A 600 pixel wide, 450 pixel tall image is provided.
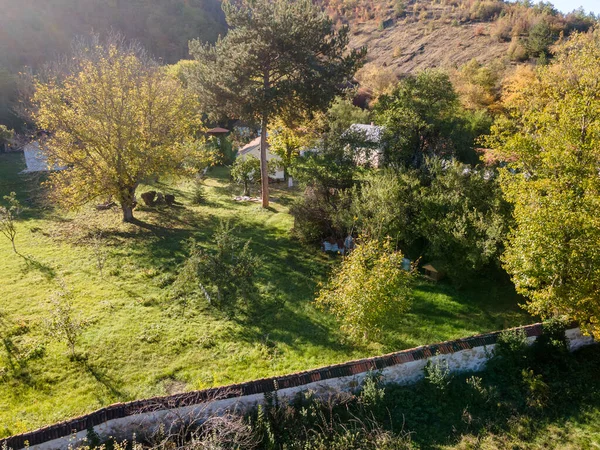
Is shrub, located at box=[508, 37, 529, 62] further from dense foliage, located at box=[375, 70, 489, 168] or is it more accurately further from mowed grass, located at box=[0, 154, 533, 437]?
mowed grass, located at box=[0, 154, 533, 437]

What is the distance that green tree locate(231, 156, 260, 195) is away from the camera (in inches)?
1207

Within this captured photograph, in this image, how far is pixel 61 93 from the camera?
67.9ft

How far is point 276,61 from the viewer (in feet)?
68.8

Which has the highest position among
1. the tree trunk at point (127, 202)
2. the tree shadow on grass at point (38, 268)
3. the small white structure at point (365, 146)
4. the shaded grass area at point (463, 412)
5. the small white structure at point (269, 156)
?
the small white structure at point (269, 156)

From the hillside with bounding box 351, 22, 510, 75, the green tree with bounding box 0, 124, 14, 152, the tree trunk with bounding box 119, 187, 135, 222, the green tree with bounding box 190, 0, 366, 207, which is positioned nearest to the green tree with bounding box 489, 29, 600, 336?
the green tree with bounding box 190, 0, 366, 207

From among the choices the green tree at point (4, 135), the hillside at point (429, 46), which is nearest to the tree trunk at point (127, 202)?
the green tree at point (4, 135)

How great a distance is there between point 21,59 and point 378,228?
79978mm

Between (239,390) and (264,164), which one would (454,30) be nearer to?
(264,164)

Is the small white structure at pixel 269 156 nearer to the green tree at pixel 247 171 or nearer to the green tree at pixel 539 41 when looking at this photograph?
the green tree at pixel 247 171

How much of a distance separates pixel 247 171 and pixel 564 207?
24.6 m

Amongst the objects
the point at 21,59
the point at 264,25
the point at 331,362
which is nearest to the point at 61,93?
the point at 264,25

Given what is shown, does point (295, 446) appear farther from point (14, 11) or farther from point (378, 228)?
point (14, 11)

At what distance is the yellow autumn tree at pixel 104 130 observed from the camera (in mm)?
19953

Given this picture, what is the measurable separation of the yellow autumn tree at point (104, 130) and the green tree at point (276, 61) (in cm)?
380
